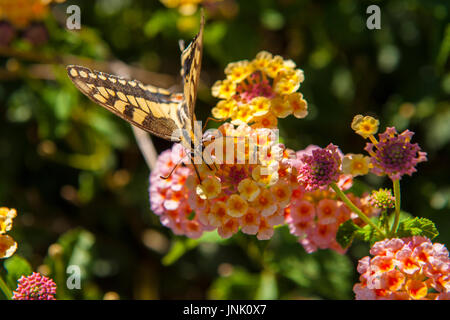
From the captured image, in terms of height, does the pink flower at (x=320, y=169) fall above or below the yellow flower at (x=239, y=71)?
below

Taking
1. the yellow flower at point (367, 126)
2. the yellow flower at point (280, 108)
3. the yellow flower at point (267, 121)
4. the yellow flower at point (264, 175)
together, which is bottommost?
the yellow flower at point (264, 175)

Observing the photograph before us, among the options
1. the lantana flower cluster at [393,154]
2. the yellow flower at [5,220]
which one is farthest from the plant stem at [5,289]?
the lantana flower cluster at [393,154]

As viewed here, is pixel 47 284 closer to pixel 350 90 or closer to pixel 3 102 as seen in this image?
pixel 3 102

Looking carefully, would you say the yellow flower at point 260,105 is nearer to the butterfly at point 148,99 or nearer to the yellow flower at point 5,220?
the butterfly at point 148,99

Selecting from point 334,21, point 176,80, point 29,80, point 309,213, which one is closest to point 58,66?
point 29,80

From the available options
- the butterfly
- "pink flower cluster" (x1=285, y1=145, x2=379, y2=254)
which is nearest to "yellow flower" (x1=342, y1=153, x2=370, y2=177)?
"pink flower cluster" (x1=285, y1=145, x2=379, y2=254)

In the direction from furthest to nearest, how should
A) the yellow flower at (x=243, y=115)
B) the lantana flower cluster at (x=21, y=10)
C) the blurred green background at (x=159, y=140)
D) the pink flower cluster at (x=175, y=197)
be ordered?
the blurred green background at (x=159, y=140) < the lantana flower cluster at (x=21, y=10) < the pink flower cluster at (x=175, y=197) < the yellow flower at (x=243, y=115)

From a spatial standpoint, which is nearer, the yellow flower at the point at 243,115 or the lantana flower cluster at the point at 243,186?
the lantana flower cluster at the point at 243,186

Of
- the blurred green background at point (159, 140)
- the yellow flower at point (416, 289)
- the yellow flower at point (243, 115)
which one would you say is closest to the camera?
the yellow flower at point (416, 289)
